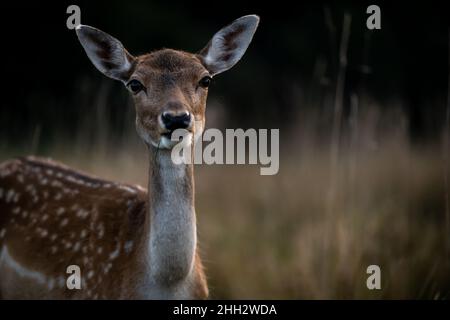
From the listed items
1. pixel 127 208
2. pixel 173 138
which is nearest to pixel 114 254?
pixel 127 208

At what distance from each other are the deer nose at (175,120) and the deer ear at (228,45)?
1.05 meters

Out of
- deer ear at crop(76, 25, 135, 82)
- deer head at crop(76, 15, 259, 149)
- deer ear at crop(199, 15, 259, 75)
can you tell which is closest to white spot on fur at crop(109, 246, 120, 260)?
deer head at crop(76, 15, 259, 149)

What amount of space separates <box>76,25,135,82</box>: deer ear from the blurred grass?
144cm

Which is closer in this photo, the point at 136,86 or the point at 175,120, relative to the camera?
the point at 175,120

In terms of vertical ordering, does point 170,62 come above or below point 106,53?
below

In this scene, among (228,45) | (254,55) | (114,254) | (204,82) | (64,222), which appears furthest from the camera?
(254,55)

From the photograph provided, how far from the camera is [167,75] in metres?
4.99

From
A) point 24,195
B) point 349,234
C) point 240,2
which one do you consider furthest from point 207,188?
point 240,2

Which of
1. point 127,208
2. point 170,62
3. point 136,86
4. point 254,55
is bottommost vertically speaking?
point 127,208

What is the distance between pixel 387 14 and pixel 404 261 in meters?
11.8

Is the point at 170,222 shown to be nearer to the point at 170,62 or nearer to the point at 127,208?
the point at 127,208

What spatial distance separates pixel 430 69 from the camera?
17.2 m

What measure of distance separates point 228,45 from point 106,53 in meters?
0.88

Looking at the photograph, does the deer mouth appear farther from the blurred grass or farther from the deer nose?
the blurred grass
